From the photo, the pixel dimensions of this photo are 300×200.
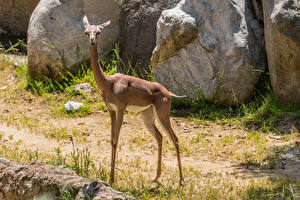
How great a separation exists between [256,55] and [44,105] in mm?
4456

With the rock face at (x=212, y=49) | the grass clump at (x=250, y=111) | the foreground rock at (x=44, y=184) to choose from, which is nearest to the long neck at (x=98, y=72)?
the foreground rock at (x=44, y=184)

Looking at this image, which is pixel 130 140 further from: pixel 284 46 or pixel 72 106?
pixel 284 46

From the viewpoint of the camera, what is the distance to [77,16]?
31.5 feet

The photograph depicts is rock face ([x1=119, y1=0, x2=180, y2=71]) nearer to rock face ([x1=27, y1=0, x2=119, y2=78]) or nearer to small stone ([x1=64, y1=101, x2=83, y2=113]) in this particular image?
rock face ([x1=27, y1=0, x2=119, y2=78])

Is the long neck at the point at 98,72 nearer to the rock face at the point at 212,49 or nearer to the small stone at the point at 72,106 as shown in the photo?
the rock face at the point at 212,49

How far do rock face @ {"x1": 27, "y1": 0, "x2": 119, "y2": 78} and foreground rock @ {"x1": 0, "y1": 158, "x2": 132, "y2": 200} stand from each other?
4.85 meters

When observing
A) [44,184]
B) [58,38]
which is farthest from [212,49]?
[44,184]

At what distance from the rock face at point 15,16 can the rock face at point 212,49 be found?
225 inches

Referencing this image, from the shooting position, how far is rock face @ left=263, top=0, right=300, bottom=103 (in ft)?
22.5

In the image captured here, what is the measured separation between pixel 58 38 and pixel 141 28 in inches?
73.8

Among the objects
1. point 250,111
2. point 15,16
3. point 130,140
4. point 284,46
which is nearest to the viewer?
point 284,46

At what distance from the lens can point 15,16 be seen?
1244cm

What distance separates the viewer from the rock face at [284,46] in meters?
6.85

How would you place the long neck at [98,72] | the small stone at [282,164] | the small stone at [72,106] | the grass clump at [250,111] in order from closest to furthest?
the long neck at [98,72]
the small stone at [282,164]
the grass clump at [250,111]
the small stone at [72,106]
